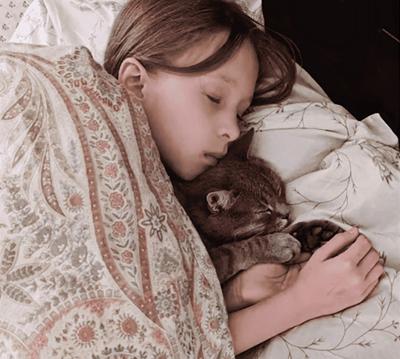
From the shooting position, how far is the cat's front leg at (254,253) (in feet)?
3.69

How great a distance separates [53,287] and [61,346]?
0.27 ft

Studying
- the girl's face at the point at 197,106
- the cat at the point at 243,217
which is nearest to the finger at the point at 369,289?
the cat at the point at 243,217

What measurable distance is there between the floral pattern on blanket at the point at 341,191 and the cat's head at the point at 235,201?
38 mm

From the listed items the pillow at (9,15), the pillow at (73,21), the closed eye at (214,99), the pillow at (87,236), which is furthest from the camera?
the pillow at (9,15)

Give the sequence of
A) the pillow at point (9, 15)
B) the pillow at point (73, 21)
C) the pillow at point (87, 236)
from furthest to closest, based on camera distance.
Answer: the pillow at point (9, 15) → the pillow at point (73, 21) → the pillow at point (87, 236)

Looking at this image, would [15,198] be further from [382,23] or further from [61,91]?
[382,23]

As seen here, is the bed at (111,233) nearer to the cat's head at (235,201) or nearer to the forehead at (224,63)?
the cat's head at (235,201)

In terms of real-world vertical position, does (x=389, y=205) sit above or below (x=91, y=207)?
below

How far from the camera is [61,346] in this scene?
85 centimetres

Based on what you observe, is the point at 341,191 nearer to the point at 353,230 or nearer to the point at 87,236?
the point at 353,230

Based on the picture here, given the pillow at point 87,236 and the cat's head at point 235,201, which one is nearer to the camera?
the pillow at point 87,236

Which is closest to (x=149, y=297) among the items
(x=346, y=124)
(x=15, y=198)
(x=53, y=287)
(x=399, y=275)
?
(x=53, y=287)

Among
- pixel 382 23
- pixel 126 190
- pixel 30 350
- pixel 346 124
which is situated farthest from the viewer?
pixel 382 23

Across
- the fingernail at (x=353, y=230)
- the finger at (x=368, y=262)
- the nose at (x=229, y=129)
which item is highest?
the nose at (x=229, y=129)
